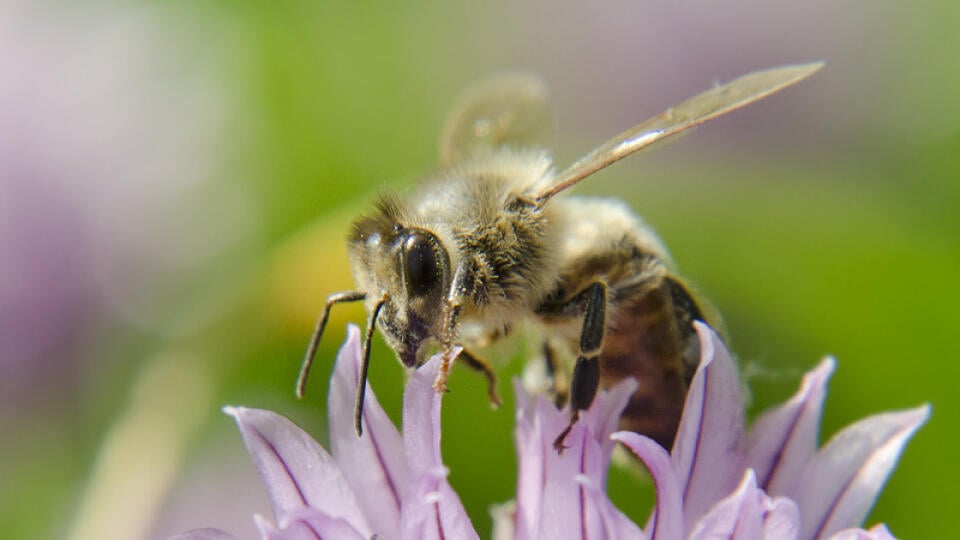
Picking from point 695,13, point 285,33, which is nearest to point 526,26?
point 695,13

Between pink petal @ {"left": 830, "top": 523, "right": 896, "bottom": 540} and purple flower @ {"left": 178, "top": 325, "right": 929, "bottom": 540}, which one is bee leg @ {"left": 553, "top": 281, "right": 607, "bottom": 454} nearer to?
purple flower @ {"left": 178, "top": 325, "right": 929, "bottom": 540}

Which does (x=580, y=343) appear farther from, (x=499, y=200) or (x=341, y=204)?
(x=341, y=204)

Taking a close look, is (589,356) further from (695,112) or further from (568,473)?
(695,112)

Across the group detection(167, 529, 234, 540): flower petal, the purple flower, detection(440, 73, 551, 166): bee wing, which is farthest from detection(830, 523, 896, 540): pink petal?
detection(440, 73, 551, 166): bee wing

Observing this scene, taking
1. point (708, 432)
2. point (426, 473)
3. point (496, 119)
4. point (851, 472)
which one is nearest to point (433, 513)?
point (426, 473)

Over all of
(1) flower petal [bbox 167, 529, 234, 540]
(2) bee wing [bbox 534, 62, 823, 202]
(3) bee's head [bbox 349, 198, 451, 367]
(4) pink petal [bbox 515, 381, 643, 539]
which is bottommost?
(4) pink petal [bbox 515, 381, 643, 539]

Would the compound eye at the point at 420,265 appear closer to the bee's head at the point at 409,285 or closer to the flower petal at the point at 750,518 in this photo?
the bee's head at the point at 409,285

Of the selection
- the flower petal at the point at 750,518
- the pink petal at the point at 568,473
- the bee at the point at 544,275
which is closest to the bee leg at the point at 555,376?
the bee at the point at 544,275

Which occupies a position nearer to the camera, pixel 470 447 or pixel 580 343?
pixel 580 343
